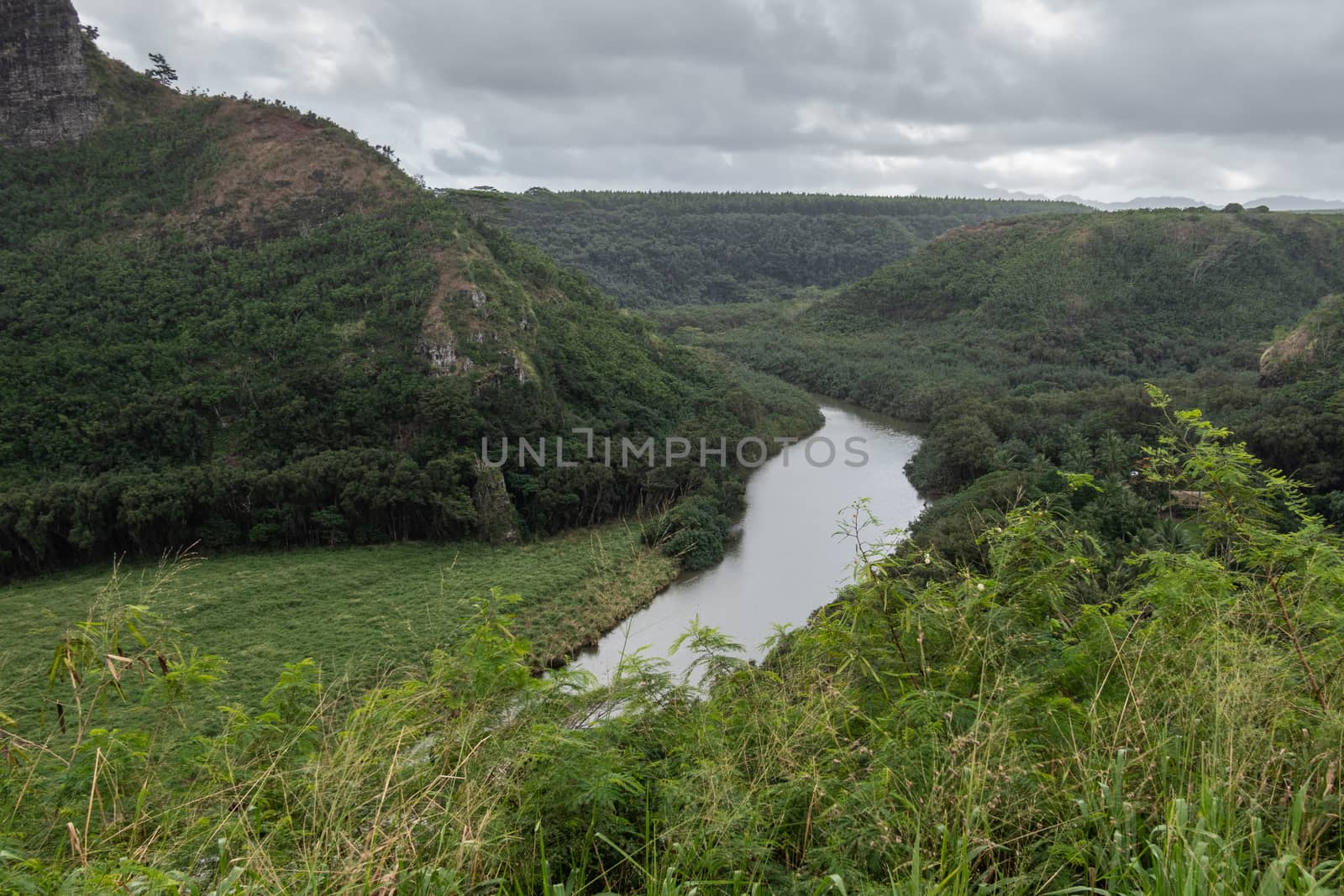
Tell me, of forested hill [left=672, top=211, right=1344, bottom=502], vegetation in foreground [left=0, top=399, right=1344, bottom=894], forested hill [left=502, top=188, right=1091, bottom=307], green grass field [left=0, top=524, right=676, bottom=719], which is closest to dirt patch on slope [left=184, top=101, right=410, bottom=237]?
green grass field [left=0, top=524, right=676, bottom=719]

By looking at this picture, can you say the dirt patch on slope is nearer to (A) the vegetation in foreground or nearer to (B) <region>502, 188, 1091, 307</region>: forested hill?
(A) the vegetation in foreground

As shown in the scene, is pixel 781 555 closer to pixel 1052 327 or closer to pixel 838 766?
pixel 838 766

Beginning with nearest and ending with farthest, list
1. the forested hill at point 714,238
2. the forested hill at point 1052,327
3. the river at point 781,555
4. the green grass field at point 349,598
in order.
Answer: the green grass field at point 349,598
the river at point 781,555
the forested hill at point 1052,327
the forested hill at point 714,238

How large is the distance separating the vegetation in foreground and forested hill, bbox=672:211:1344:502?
2134 cm

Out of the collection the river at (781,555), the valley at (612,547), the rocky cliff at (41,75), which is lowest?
the river at (781,555)

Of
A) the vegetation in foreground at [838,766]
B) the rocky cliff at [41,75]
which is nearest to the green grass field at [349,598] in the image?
the vegetation in foreground at [838,766]

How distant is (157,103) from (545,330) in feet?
63.6

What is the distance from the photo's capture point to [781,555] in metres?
22.2

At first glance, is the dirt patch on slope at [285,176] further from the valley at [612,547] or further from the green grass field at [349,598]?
the green grass field at [349,598]

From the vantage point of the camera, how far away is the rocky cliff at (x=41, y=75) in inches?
1171

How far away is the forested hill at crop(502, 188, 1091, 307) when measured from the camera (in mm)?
81062

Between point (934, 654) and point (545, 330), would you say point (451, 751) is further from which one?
point (545, 330)

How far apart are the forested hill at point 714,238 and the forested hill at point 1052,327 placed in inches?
617

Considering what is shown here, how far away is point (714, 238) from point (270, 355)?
239 ft
